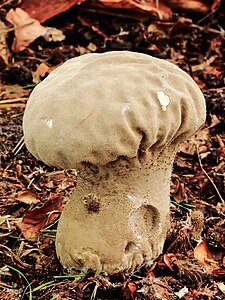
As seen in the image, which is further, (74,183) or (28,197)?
(74,183)

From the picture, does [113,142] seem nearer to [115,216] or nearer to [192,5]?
[115,216]

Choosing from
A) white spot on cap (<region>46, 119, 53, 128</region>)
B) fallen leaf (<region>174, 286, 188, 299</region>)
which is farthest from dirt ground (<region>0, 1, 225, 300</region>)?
white spot on cap (<region>46, 119, 53, 128</region>)

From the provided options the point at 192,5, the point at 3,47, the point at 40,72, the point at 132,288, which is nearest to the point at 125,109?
the point at 132,288

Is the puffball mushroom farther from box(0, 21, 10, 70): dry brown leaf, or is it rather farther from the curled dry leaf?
the curled dry leaf

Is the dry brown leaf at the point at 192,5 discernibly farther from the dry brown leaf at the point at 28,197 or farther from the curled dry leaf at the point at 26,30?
the dry brown leaf at the point at 28,197

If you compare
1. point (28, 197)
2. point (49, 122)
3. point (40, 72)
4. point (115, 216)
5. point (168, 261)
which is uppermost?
point (49, 122)
